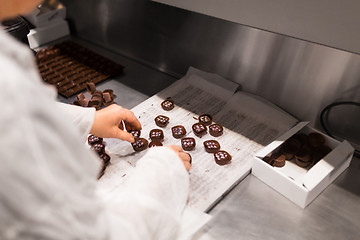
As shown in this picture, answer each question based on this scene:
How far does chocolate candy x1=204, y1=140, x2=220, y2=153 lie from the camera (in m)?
1.21

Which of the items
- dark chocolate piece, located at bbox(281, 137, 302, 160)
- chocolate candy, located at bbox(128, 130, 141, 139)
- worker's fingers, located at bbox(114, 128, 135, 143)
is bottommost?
chocolate candy, located at bbox(128, 130, 141, 139)

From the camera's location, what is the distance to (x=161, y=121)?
1.32 m

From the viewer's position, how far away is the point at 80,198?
51 centimetres

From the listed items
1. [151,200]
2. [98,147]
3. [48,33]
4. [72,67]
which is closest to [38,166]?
[151,200]

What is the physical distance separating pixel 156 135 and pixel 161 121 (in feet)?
0.26

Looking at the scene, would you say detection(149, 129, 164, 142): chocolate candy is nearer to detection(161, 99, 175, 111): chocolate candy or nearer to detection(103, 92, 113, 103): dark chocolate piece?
detection(161, 99, 175, 111): chocolate candy

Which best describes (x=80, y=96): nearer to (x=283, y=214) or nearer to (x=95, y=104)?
(x=95, y=104)

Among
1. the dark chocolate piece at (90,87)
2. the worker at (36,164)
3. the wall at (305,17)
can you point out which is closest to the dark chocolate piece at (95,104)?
the dark chocolate piece at (90,87)

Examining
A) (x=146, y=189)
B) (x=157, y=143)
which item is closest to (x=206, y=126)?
(x=157, y=143)

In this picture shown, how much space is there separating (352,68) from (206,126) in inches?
21.4

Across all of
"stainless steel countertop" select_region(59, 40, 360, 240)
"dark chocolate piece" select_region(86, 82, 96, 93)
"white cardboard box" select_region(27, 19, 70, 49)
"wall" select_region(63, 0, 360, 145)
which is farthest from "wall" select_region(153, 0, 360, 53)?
"white cardboard box" select_region(27, 19, 70, 49)

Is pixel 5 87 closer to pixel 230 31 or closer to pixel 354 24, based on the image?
pixel 354 24

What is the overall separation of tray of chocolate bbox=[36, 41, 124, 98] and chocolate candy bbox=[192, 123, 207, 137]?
59cm

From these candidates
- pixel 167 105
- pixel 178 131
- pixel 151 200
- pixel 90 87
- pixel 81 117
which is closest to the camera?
pixel 151 200
